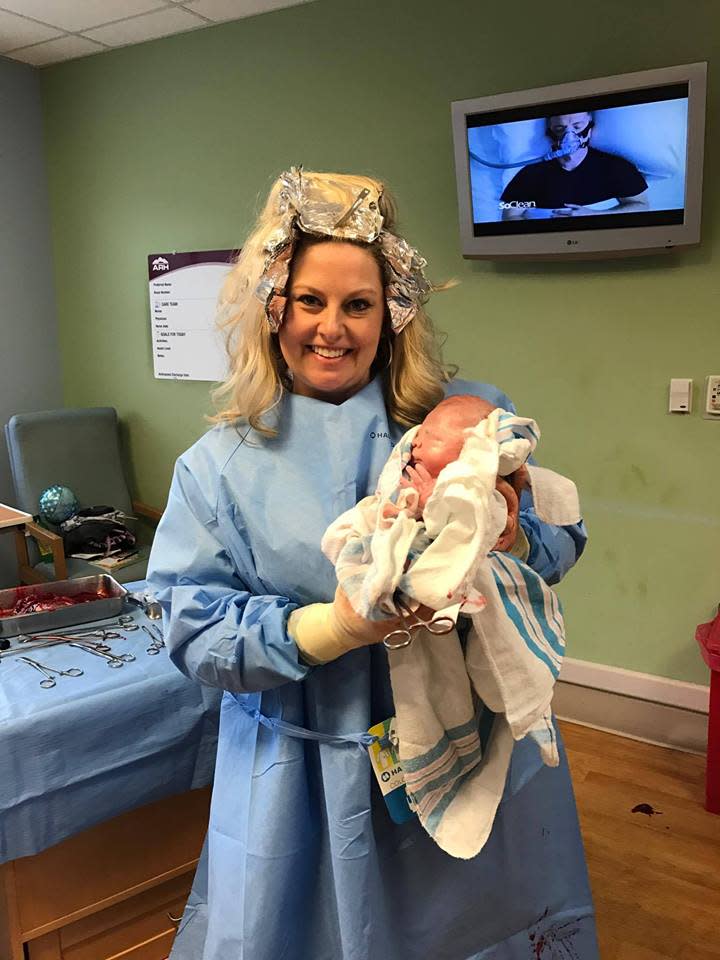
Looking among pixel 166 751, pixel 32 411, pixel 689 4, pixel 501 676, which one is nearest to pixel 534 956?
pixel 501 676

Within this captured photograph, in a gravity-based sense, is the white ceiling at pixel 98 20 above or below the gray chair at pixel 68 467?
above

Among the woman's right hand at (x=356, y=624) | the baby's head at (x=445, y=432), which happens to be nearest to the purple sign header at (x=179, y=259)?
the baby's head at (x=445, y=432)

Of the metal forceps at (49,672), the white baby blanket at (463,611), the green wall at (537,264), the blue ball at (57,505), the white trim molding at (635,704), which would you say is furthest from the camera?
the blue ball at (57,505)

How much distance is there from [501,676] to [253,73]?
3.17 metres

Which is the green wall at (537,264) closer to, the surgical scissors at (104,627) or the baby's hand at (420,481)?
the surgical scissors at (104,627)

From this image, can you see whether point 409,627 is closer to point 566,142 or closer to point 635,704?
point 566,142

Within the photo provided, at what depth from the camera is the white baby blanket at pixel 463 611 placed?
93 cm

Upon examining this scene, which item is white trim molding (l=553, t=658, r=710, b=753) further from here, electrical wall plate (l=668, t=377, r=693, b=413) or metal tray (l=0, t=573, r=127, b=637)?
metal tray (l=0, t=573, r=127, b=637)

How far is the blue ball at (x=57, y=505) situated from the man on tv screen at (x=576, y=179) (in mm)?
2269

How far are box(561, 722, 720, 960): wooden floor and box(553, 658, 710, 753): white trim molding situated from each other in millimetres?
41

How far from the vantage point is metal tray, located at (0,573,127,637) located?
1914mm

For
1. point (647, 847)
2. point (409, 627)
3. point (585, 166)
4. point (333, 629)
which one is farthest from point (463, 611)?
point (585, 166)

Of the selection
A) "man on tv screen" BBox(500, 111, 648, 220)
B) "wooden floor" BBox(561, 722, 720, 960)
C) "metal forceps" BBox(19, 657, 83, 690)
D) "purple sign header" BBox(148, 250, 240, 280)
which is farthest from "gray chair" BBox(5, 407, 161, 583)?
"man on tv screen" BBox(500, 111, 648, 220)

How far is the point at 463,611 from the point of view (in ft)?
3.23
